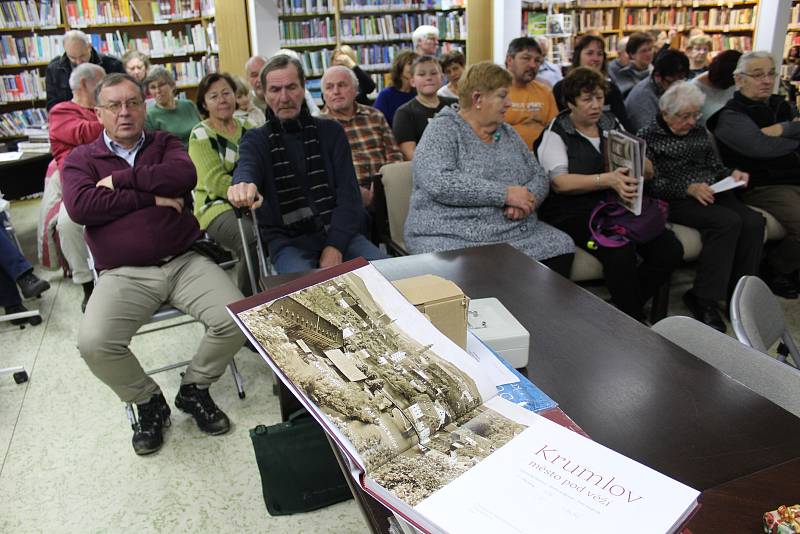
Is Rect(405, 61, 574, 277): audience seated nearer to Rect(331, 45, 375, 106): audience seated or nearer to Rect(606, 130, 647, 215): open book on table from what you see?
Rect(606, 130, 647, 215): open book on table

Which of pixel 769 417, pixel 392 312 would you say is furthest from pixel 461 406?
pixel 769 417

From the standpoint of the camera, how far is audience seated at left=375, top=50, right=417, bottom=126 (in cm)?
459

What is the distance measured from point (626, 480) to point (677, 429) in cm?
35

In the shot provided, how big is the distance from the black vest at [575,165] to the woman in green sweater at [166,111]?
7.88 feet

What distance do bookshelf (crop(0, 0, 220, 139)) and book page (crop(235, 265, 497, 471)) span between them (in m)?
6.42

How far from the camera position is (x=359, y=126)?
3.56 meters

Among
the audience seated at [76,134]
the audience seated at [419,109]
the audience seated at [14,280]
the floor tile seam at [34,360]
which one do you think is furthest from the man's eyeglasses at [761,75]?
the audience seated at [14,280]

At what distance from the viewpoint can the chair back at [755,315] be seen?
1442 mm

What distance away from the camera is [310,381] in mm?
751

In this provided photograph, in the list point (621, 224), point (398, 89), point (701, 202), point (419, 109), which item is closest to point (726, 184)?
point (701, 202)

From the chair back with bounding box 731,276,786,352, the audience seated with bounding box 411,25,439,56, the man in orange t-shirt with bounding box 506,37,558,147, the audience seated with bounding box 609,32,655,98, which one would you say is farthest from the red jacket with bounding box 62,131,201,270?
the audience seated with bounding box 609,32,655,98

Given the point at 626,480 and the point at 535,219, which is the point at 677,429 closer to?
the point at 626,480

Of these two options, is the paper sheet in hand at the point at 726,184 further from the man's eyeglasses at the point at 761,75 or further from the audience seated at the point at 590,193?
the man's eyeglasses at the point at 761,75

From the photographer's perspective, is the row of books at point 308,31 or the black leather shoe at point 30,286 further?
the row of books at point 308,31
